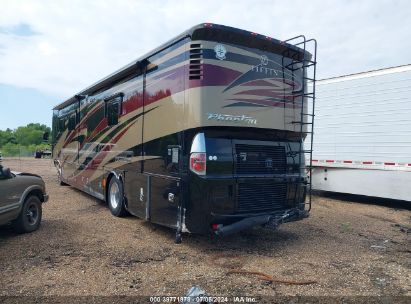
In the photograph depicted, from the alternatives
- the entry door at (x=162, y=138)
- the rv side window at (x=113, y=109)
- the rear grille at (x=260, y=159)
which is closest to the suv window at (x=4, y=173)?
the entry door at (x=162, y=138)

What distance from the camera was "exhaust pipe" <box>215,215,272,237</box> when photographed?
18.1ft

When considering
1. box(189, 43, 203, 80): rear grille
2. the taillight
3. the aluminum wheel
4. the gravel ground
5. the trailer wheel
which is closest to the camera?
the gravel ground


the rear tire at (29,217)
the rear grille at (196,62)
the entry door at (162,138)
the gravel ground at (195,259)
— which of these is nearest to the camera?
the gravel ground at (195,259)

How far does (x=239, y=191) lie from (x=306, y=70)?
2.65 m

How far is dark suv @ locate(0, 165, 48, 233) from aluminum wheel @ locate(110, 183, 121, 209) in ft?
4.64

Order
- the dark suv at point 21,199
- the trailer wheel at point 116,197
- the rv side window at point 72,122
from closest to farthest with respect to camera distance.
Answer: the dark suv at point 21,199
the trailer wheel at point 116,197
the rv side window at point 72,122

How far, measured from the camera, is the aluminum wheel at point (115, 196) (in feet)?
26.1

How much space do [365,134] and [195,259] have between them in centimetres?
696

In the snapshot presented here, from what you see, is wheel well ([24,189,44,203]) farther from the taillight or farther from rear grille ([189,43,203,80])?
rear grille ([189,43,203,80])

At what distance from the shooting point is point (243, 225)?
5664 mm

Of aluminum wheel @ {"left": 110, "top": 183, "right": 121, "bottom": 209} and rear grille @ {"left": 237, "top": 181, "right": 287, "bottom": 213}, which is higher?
rear grille @ {"left": 237, "top": 181, "right": 287, "bottom": 213}

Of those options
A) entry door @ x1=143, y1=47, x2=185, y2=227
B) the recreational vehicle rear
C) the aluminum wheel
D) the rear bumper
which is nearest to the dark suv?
the aluminum wheel

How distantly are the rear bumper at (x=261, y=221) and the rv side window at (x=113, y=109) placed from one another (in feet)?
12.2

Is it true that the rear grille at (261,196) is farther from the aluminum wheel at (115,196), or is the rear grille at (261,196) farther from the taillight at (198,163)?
the aluminum wheel at (115,196)
